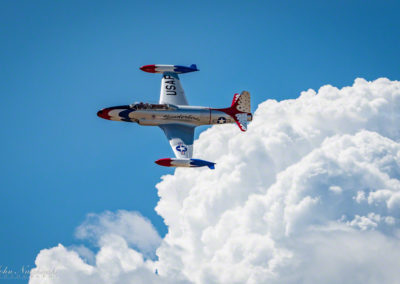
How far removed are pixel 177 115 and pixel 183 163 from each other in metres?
7.90

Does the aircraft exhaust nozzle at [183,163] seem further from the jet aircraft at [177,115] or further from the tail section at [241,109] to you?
the tail section at [241,109]

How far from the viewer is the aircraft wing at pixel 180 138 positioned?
3132 inches

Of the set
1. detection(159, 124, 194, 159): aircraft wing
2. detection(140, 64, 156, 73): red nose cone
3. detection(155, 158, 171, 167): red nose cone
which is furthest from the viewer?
detection(140, 64, 156, 73): red nose cone

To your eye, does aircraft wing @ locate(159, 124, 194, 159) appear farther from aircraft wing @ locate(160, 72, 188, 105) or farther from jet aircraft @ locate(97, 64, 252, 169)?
aircraft wing @ locate(160, 72, 188, 105)

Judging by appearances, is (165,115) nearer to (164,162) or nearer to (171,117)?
(171,117)

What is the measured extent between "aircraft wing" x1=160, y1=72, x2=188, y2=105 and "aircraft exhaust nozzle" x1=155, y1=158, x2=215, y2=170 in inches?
431

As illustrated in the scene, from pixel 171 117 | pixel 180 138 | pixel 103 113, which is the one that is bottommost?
pixel 180 138

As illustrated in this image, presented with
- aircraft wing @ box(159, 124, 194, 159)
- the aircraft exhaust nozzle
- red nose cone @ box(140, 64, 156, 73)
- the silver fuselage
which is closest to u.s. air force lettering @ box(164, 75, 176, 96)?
red nose cone @ box(140, 64, 156, 73)

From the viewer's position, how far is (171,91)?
85.8 metres

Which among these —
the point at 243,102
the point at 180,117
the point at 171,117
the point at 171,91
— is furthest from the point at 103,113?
the point at 243,102

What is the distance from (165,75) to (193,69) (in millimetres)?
4441

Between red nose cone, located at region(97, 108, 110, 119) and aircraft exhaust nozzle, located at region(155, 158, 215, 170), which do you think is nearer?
aircraft exhaust nozzle, located at region(155, 158, 215, 170)

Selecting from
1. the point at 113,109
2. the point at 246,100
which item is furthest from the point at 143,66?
the point at 246,100

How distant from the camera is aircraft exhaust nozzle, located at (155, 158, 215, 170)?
7675 cm
